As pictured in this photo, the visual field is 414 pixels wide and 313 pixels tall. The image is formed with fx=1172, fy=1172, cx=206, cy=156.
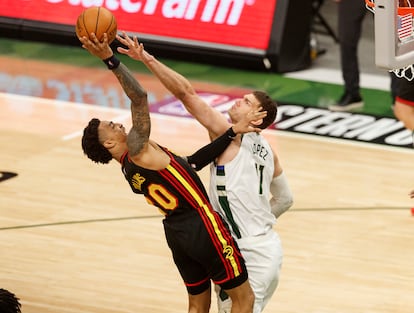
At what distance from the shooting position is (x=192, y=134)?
1370cm

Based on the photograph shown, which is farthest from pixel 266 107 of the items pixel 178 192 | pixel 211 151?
pixel 178 192

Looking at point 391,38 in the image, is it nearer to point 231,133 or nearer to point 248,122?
point 248,122

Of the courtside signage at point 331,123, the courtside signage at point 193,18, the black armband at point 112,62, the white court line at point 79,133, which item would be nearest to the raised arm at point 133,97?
the black armband at point 112,62

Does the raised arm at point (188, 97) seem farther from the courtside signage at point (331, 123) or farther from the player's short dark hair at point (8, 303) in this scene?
the courtside signage at point (331, 123)

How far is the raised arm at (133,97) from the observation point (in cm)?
741

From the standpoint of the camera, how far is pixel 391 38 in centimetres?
733

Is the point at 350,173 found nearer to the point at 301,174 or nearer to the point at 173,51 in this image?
the point at 301,174

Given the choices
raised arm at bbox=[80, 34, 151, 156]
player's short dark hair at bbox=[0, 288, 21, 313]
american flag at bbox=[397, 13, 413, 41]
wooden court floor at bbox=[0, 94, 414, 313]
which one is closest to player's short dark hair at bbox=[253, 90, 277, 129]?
raised arm at bbox=[80, 34, 151, 156]

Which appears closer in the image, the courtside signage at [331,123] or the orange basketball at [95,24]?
the orange basketball at [95,24]

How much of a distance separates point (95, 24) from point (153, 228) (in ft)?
12.7

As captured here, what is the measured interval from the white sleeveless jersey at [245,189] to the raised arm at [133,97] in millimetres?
633

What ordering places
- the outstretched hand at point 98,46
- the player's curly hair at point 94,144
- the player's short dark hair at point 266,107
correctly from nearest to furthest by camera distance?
the outstretched hand at point 98,46
the player's curly hair at point 94,144
the player's short dark hair at point 266,107

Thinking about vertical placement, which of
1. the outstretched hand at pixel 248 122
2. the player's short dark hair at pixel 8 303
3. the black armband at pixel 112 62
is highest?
the black armband at pixel 112 62

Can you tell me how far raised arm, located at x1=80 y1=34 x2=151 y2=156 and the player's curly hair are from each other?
226mm
